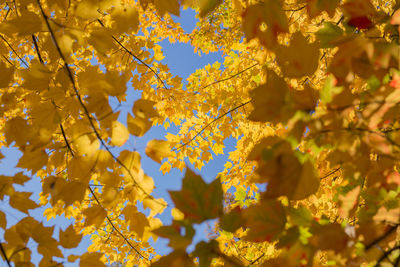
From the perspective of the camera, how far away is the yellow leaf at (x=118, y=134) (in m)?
1.08

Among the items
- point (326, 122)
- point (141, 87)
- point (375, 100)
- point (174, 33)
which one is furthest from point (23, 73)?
point (174, 33)

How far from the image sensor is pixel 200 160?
370cm

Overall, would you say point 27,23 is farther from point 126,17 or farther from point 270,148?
point 270,148

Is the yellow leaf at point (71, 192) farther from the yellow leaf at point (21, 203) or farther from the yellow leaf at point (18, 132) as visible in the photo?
the yellow leaf at point (18, 132)

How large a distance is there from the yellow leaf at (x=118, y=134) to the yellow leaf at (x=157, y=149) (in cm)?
13

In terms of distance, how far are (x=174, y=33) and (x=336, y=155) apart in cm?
510

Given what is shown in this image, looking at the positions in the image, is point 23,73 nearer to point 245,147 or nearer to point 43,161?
point 43,161

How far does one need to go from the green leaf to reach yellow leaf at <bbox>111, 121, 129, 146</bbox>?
0.48 meters

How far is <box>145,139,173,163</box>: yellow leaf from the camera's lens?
3.91 ft

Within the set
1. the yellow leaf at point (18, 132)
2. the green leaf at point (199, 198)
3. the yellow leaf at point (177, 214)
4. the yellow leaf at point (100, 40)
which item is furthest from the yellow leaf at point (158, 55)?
the green leaf at point (199, 198)

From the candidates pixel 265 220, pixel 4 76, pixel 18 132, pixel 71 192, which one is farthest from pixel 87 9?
pixel 265 220

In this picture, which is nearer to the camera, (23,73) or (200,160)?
(23,73)

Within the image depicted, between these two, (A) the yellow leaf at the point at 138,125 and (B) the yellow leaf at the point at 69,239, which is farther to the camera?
(B) the yellow leaf at the point at 69,239

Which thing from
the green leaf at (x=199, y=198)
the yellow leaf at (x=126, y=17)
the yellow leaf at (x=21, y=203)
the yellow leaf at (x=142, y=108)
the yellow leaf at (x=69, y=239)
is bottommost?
the green leaf at (x=199, y=198)
